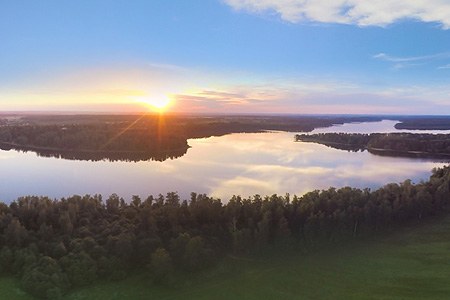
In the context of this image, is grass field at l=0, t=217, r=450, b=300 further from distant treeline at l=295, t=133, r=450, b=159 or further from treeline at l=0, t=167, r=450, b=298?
distant treeline at l=295, t=133, r=450, b=159

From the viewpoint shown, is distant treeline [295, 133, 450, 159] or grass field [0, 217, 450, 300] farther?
distant treeline [295, 133, 450, 159]

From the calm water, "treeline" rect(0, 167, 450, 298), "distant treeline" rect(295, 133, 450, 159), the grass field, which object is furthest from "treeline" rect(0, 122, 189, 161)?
the grass field

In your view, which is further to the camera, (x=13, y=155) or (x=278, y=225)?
(x=13, y=155)

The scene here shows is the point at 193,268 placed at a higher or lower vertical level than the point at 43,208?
lower

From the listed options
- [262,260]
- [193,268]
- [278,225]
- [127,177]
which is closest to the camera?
[193,268]

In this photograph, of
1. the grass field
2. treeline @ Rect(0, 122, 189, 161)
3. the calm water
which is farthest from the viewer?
treeline @ Rect(0, 122, 189, 161)

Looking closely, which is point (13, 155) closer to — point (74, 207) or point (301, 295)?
point (74, 207)

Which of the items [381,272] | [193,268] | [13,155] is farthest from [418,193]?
[13,155]

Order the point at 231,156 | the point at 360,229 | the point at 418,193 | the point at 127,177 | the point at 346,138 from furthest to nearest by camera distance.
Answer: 1. the point at 346,138
2. the point at 231,156
3. the point at 127,177
4. the point at 418,193
5. the point at 360,229
